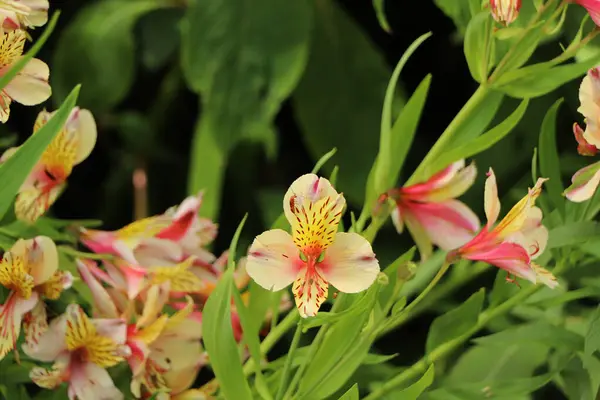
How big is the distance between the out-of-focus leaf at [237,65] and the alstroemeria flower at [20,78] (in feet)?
0.93

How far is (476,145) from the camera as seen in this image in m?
0.25

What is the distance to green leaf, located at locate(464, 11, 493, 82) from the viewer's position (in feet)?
0.83

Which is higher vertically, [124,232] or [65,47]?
[124,232]

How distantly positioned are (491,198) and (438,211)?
29mm

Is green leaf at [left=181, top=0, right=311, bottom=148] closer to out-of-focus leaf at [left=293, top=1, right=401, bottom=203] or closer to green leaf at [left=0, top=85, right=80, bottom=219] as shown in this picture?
out-of-focus leaf at [left=293, top=1, right=401, bottom=203]

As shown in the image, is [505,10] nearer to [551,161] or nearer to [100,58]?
[551,161]

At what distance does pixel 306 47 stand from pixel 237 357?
337mm

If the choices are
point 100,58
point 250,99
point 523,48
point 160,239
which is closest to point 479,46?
point 523,48

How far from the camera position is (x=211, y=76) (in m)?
0.54

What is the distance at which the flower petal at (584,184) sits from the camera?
0.81 feet

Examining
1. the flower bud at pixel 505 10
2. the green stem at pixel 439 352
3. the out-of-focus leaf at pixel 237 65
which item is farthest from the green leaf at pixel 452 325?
the out-of-focus leaf at pixel 237 65

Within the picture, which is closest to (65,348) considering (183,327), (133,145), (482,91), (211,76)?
A: (183,327)

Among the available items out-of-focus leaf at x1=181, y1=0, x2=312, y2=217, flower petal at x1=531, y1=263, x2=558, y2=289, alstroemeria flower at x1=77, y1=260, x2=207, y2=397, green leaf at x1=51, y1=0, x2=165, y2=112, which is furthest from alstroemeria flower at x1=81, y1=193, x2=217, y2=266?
green leaf at x1=51, y1=0, x2=165, y2=112

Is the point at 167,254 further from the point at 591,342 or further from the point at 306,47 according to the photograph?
the point at 306,47
